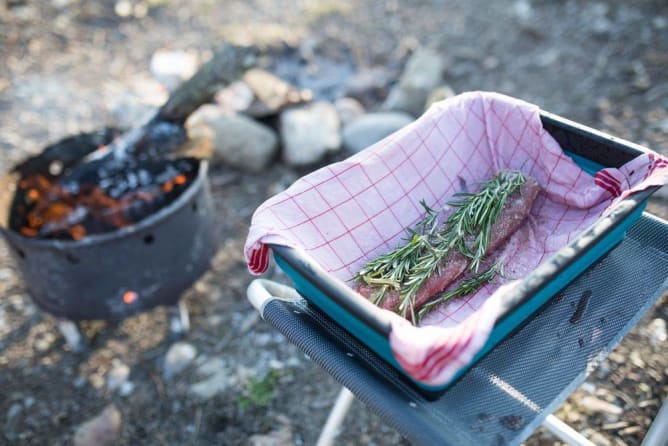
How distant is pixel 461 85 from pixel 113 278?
3.69 m

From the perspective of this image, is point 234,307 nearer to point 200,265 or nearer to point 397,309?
point 200,265

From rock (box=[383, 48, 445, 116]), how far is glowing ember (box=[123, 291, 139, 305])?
2.91 meters

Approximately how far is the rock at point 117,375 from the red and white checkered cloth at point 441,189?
1.70 metres

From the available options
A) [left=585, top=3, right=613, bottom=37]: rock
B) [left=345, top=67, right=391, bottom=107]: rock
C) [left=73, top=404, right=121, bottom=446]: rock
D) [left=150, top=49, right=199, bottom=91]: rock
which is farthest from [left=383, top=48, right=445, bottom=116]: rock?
[left=73, top=404, right=121, bottom=446]: rock

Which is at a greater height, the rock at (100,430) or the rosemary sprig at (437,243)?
the rosemary sprig at (437,243)

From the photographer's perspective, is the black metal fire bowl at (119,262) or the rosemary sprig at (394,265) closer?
the rosemary sprig at (394,265)

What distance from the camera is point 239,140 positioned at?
4152 millimetres

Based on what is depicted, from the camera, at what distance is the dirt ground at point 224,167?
8.58 ft

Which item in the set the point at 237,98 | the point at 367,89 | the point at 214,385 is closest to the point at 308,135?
the point at 237,98

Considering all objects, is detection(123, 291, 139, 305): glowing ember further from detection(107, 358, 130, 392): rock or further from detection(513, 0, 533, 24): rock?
detection(513, 0, 533, 24): rock

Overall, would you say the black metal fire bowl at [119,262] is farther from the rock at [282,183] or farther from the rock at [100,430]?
the rock at [282,183]

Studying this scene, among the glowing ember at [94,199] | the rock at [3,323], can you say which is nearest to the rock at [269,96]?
the glowing ember at [94,199]

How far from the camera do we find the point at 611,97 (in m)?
4.41

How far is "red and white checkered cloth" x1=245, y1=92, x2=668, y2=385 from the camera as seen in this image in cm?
161
